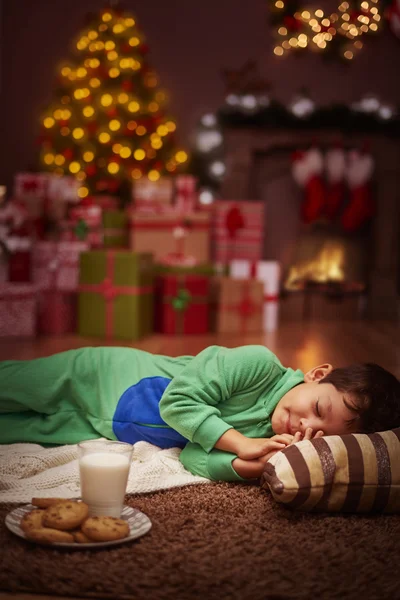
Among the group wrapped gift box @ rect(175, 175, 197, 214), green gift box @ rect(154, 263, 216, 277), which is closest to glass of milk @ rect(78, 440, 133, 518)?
green gift box @ rect(154, 263, 216, 277)

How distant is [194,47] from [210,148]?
743 millimetres

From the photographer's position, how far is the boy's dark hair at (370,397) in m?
1.47

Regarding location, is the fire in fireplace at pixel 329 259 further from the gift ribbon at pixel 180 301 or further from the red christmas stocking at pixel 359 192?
the gift ribbon at pixel 180 301

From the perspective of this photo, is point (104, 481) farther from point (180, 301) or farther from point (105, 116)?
point (105, 116)

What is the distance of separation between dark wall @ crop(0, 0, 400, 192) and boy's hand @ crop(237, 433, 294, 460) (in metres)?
3.96

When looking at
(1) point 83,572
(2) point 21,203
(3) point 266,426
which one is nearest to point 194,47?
(2) point 21,203

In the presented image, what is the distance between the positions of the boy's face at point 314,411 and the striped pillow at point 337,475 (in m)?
0.07

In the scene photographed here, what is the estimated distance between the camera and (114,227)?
416cm

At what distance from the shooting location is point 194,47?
207 inches

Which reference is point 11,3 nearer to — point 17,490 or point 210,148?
point 210,148

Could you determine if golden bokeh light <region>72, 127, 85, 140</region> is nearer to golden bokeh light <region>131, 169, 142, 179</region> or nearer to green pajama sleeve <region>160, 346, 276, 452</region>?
golden bokeh light <region>131, 169, 142, 179</region>

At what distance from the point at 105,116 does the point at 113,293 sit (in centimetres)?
158

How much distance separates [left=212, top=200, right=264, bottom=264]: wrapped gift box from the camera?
4484mm

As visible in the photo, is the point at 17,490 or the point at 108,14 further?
the point at 108,14
